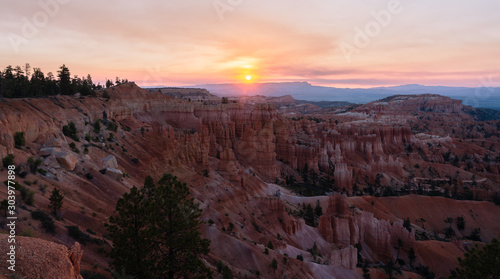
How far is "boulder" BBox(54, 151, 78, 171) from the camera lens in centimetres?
1945

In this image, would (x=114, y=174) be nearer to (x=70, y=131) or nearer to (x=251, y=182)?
(x=70, y=131)

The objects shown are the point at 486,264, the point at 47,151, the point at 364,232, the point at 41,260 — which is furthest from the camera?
the point at 364,232

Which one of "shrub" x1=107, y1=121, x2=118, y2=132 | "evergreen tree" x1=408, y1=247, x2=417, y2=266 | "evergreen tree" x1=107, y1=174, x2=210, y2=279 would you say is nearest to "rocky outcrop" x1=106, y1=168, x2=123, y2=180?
"evergreen tree" x1=107, y1=174, x2=210, y2=279

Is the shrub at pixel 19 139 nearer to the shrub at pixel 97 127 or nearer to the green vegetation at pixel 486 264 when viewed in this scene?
the shrub at pixel 97 127

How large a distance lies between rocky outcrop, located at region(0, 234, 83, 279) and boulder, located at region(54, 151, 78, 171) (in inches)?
517

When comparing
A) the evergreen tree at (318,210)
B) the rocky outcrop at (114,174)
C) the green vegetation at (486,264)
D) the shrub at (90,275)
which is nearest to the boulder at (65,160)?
the rocky outcrop at (114,174)

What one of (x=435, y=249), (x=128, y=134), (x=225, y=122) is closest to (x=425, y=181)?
(x=435, y=249)

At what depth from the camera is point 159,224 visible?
12.7 metres

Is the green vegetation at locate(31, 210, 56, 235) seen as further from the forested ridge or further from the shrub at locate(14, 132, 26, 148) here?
the forested ridge

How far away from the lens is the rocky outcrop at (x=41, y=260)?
6752 mm

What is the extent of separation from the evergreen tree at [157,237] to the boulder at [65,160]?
28.7ft

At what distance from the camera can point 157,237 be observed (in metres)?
12.6

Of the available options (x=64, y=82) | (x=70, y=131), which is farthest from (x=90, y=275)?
(x=64, y=82)

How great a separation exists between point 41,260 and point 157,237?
18.5ft
